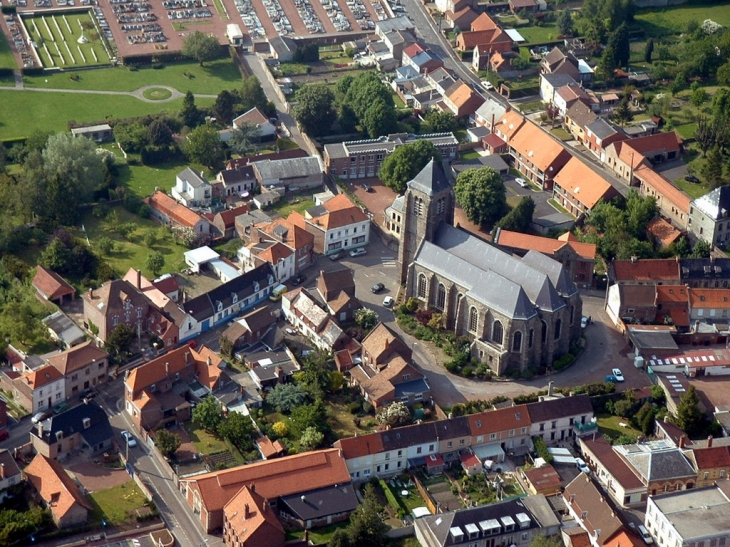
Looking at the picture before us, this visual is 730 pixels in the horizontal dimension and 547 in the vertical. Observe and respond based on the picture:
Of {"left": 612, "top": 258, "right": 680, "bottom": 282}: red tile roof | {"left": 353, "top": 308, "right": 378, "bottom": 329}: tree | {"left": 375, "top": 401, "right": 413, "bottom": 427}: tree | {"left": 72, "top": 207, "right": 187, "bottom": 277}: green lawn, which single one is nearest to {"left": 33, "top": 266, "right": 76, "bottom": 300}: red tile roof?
{"left": 72, "top": 207, "right": 187, "bottom": 277}: green lawn

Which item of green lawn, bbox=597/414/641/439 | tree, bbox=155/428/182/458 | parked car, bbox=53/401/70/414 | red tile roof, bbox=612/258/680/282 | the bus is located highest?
red tile roof, bbox=612/258/680/282

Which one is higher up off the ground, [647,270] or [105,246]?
[105,246]

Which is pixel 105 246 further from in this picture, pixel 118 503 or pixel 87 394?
pixel 118 503

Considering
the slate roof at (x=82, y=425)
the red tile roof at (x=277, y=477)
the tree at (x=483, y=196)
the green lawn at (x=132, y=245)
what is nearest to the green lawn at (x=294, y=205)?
the green lawn at (x=132, y=245)

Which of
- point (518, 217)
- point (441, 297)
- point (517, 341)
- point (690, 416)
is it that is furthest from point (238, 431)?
point (518, 217)

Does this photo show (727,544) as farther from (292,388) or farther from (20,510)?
(20,510)

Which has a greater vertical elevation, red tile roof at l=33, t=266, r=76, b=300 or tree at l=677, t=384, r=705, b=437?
red tile roof at l=33, t=266, r=76, b=300

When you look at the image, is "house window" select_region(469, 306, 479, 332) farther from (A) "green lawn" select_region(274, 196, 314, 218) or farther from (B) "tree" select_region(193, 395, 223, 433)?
(A) "green lawn" select_region(274, 196, 314, 218)

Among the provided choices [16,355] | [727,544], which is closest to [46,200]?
[16,355]
